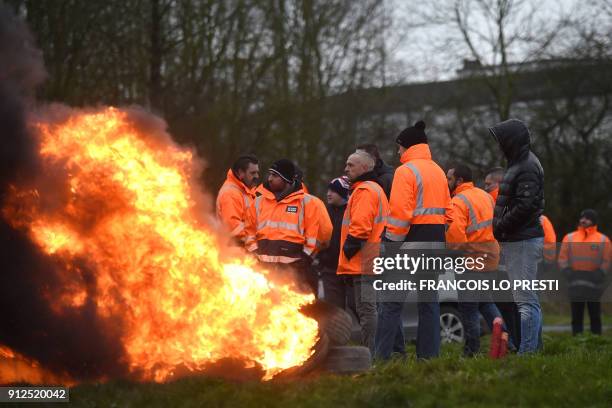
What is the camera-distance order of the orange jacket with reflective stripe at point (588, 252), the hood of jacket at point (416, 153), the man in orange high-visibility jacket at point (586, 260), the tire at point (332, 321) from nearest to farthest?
the tire at point (332, 321), the hood of jacket at point (416, 153), the man in orange high-visibility jacket at point (586, 260), the orange jacket with reflective stripe at point (588, 252)

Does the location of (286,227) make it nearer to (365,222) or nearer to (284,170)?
(284,170)

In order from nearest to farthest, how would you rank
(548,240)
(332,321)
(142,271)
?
(142,271) → (332,321) → (548,240)

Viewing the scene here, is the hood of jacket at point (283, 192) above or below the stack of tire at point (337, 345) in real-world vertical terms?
above

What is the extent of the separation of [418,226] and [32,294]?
3971 mm

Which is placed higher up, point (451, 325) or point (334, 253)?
point (334, 253)

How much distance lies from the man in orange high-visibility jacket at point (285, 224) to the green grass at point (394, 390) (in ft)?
9.18

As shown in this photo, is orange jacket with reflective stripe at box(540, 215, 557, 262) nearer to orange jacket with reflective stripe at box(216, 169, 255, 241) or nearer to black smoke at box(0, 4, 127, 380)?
orange jacket with reflective stripe at box(216, 169, 255, 241)

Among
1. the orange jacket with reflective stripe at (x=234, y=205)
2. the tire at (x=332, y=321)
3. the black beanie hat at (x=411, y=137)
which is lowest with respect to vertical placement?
the tire at (x=332, y=321)

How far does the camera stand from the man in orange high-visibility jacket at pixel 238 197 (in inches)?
452

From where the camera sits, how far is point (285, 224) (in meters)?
11.0

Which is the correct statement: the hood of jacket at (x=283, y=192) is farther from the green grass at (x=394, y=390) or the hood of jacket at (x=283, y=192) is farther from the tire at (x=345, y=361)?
the green grass at (x=394, y=390)

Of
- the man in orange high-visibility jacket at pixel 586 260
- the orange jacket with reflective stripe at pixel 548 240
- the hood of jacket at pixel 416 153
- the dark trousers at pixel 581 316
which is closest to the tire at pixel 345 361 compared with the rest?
the hood of jacket at pixel 416 153

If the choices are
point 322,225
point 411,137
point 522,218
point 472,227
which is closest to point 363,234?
point 322,225

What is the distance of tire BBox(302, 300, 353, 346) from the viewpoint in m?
8.41
